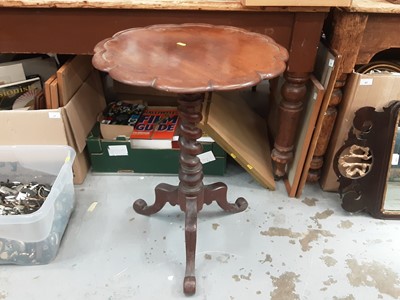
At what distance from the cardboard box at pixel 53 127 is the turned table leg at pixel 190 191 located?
376mm

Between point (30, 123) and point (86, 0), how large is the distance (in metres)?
0.57

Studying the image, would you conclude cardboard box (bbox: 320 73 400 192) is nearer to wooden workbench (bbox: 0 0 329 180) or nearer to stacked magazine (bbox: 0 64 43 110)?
wooden workbench (bbox: 0 0 329 180)

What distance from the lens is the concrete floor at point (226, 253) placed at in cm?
128

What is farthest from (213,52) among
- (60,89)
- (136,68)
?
(60,89)

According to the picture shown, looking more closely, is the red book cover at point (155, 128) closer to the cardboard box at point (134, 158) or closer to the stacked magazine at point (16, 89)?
the cardboard box at point (134, 158)

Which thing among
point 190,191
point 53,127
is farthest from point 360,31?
point 53,127

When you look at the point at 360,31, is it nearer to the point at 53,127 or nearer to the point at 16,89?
the point at 53,127

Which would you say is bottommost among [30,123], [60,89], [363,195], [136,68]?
[363,195]

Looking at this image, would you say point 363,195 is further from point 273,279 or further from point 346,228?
point 273,279

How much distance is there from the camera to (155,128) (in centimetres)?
177

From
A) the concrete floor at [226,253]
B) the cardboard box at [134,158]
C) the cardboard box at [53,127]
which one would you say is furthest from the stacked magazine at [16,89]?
the concrete floor at [226,253]


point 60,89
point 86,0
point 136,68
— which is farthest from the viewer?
point 60,89

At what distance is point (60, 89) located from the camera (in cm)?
152

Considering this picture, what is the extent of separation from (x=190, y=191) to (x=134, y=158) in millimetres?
480
